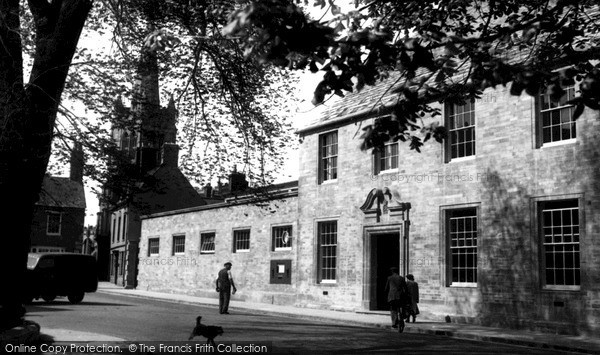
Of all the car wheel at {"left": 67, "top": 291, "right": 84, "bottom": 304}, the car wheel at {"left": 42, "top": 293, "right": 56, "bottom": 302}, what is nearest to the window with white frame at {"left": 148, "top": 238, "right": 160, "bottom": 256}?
the car wheel at {"left": 67, "top": 291, "right": 84, "bottom": 304}

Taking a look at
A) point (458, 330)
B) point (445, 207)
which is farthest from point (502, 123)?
point (458, 330)

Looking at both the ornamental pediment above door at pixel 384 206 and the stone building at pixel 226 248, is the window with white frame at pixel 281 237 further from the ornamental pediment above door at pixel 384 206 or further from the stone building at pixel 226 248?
the ornamental pediment above door at pixel 384 206

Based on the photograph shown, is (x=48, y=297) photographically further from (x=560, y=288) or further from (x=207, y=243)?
(x=560, y=288)

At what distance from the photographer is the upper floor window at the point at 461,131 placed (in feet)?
68.6

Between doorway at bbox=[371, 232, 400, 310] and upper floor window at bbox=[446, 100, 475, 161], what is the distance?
13.7 ft

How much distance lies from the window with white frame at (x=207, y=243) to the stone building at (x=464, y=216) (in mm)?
6030

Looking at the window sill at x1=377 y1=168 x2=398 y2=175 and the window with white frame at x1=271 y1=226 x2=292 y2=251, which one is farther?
the window with white frame at x1=271 y1=226 x2=292 y2=251

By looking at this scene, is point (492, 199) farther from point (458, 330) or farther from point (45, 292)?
point (45, 292)

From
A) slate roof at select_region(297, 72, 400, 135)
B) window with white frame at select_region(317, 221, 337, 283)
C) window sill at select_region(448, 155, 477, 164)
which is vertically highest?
slate roof at select_region(297, 72, 400, 135)

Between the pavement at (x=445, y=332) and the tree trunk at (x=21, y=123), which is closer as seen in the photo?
the tree trunk at (x=21, y=123)

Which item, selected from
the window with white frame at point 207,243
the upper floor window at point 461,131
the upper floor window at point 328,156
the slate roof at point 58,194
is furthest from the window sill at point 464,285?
the window with white frame at point 207,243

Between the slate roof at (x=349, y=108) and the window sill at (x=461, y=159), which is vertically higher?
the slate roof at (x=349, y=108)

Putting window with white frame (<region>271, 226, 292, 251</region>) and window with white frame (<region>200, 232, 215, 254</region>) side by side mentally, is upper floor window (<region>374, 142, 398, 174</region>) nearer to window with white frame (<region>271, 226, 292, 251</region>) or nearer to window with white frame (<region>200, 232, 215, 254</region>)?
window with white frame (<region>271, 226, 292, 251</region>)

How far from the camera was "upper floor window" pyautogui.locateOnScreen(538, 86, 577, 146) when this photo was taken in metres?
18.1
